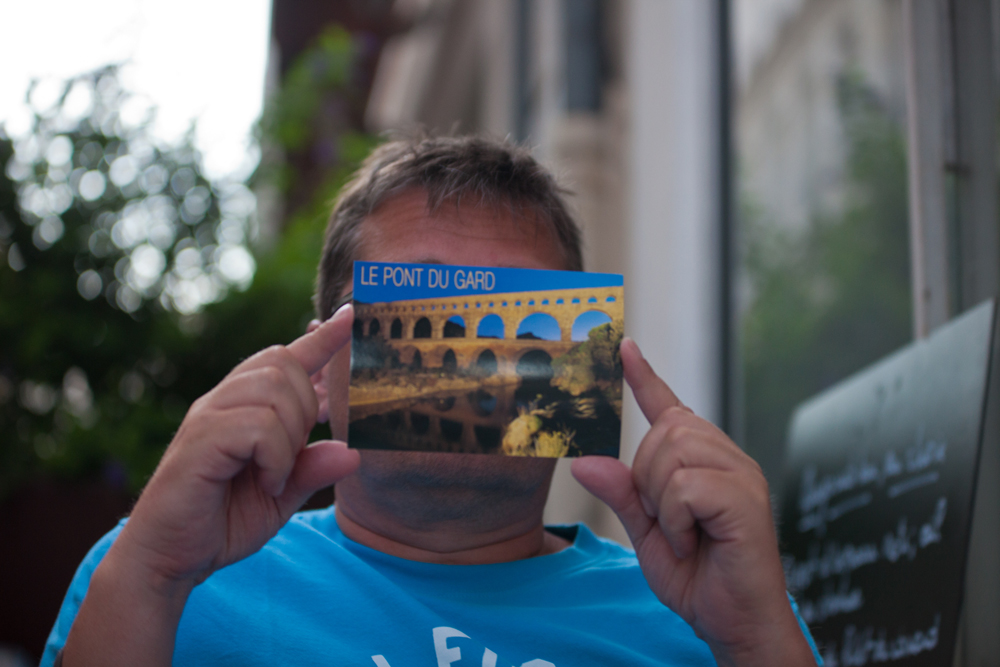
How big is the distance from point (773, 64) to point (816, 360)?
3.20ft

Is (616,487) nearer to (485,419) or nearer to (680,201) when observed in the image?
(485,419)

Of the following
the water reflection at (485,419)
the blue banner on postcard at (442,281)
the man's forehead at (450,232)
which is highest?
the man's forehead at (450,232)

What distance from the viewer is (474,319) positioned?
90 cm

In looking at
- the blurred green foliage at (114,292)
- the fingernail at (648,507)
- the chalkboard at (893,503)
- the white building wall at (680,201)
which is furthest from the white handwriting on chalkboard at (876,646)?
the blurred green foliage at (114,292)

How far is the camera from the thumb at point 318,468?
0.86 metres

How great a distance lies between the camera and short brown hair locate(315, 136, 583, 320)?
1.18m

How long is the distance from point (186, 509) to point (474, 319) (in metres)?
0.38

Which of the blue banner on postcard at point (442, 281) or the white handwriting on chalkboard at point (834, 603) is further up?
the blue banner on postcard at point (442, 281)

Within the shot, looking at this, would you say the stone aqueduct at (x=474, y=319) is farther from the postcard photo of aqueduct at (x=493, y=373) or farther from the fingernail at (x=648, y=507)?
the fingernail at (x=648, y=507)

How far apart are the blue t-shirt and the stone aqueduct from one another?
1.20 ft

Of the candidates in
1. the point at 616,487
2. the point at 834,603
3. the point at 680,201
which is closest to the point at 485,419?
the point at 616,487

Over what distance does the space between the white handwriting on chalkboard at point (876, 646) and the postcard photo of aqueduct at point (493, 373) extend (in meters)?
0.65

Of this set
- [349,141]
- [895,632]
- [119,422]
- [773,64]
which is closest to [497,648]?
[895,632]

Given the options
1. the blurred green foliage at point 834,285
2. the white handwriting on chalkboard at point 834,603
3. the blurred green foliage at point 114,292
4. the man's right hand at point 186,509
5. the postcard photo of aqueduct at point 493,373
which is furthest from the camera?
the blurred green foliage at point 114,292
